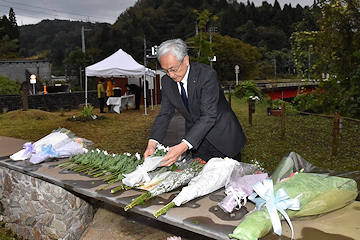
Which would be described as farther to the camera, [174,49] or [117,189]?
[117,189]

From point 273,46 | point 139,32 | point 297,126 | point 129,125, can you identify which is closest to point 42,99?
point 129,125

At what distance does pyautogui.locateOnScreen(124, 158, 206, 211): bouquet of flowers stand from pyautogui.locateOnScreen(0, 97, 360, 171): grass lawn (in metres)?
3.76

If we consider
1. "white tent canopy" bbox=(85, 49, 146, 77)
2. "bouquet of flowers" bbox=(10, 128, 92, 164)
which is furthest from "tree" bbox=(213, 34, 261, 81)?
"bouquet of flowers" bbox=(10, 128, 92, 164)

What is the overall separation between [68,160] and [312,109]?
1226 cm

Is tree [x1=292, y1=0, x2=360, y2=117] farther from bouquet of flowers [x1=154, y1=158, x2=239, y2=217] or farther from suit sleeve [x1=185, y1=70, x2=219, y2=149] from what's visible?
bouquet of flowers [x1=154, y1=158, x2=239, y2=217]

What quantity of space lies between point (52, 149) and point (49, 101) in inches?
608

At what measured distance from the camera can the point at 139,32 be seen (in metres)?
64.9

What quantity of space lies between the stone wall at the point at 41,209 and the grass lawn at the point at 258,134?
11.9 ft

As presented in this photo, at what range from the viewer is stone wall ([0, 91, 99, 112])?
16.6 metres

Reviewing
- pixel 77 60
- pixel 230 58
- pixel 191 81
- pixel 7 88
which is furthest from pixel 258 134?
pixel 230 58

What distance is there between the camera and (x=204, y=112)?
2.61m

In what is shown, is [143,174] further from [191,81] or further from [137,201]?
[191,81]

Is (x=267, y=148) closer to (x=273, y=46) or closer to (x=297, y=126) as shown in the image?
(x=297, y=126)

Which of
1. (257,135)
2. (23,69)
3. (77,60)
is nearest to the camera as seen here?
(257,135)
